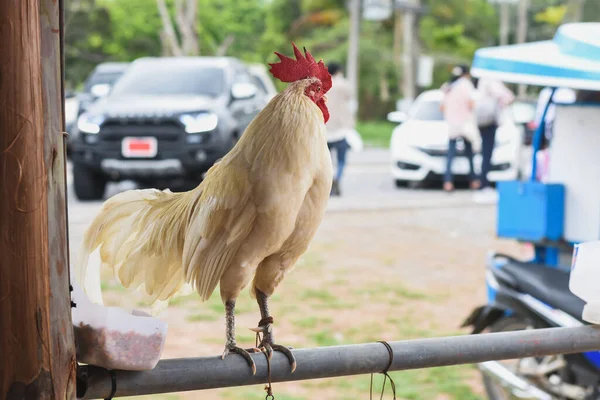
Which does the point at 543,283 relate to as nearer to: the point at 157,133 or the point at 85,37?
the point at 157,133

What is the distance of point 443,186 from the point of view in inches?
502

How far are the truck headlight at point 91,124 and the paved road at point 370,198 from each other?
3.16 ft

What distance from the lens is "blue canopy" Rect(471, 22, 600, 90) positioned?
3.76 m

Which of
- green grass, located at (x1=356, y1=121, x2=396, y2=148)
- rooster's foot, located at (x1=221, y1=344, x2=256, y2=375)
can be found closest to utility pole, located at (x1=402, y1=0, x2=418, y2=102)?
green grass, located at (x1=356, y1=121, x2=396, y2=148)

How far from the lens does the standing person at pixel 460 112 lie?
37.0 feet

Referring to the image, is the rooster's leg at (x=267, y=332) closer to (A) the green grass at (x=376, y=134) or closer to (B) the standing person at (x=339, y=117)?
(B) the standing person at (x=339, y=117)

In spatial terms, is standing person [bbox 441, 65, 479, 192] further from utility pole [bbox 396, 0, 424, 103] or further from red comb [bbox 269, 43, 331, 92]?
utility pole [bbox 396, 0, 424, 103]

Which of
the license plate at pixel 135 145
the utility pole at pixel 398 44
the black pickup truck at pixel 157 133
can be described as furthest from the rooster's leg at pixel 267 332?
the utility pole at pixel 398 44

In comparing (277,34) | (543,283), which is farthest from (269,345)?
(277,34)

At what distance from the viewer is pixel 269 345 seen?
2.07 meters

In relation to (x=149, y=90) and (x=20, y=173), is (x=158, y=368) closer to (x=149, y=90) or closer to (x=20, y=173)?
(x=20, y=173)

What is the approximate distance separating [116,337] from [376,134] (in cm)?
2840

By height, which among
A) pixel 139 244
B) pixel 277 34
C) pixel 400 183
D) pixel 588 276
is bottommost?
pixel 400 183

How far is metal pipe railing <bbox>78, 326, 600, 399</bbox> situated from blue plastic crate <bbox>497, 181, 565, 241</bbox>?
210 cm
